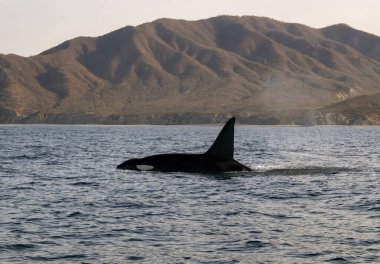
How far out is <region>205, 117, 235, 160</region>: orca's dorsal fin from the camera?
36562 millimetres

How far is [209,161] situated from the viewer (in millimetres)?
37562

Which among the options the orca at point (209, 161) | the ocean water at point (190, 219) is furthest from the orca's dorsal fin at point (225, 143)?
the ocean water at point (190, 219)

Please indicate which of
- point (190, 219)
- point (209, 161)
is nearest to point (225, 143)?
point (209, 161)

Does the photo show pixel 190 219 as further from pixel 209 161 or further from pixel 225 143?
pixel 209 161

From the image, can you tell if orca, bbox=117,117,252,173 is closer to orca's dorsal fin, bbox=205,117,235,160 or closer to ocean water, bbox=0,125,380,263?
orca's dorsal fin, bbox=205,117,235,160

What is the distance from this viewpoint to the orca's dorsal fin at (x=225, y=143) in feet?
120

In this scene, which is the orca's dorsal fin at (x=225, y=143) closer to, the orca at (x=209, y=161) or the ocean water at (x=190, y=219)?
the orca at (x=209, y=161)

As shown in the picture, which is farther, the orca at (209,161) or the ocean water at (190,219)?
the orca at (209,161)

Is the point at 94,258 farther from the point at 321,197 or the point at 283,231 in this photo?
the point at 321,197

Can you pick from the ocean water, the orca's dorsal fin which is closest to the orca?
the orca's dorsal fin

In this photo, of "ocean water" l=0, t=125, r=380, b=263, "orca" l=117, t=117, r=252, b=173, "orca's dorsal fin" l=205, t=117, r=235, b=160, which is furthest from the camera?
"orca" l=117, t=117, r=252, b=173

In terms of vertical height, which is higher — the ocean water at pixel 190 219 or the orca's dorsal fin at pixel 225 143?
the orca's dorsal fin at pixel 225 143

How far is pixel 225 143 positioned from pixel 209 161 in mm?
1672

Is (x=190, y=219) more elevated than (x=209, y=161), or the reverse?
(x=209, y=161)
